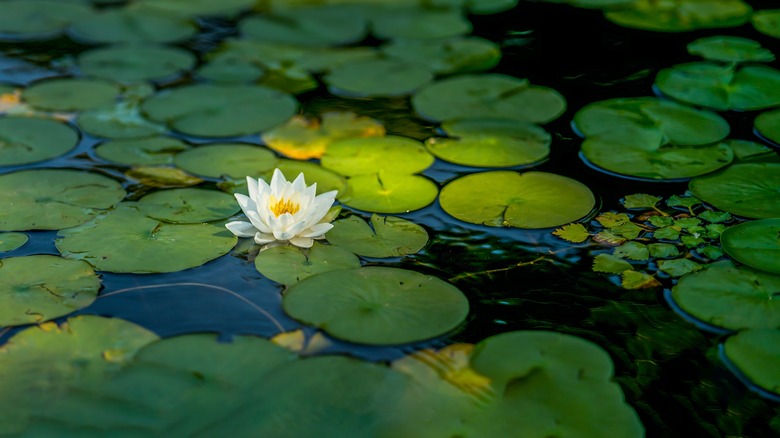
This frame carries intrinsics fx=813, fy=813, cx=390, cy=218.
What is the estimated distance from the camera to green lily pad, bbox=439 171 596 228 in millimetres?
2811

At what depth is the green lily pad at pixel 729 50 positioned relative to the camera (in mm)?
3827

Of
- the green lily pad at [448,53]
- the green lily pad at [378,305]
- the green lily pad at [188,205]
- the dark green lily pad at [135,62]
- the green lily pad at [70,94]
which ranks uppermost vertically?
the green lily pad at [448,53]

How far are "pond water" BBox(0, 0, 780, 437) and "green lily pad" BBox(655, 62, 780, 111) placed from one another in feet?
0.06

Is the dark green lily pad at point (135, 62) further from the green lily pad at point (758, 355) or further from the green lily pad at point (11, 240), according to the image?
the green lily pad at point (758, 355)

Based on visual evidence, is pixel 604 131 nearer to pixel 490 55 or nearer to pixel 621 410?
pixel 490 55

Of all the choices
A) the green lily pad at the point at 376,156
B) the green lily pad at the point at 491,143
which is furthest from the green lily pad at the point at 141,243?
the green lily pad at the point at 491,143

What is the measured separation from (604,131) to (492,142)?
46cm

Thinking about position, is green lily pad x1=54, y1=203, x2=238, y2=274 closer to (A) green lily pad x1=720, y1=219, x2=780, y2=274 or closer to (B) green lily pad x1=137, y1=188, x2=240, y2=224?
(B) green lily pad x1=137, y1=188, x2=240, y2=224

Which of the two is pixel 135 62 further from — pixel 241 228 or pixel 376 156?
pixel 241 228

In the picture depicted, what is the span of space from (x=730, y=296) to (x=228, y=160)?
6.24 ft

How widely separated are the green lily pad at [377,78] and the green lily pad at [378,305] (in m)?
1.50

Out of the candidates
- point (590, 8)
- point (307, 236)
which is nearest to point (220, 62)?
point (307, 236)

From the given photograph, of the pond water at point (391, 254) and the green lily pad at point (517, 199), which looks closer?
the pond water at point (391, 254)

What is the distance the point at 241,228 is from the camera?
8.87 ft
